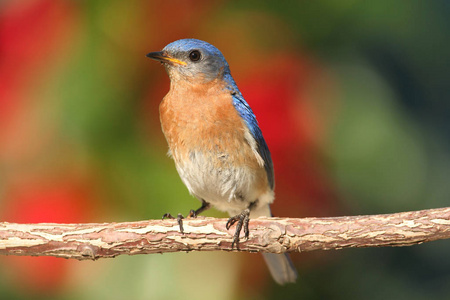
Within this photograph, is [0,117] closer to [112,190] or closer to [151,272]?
[112,190]

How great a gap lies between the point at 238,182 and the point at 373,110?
1135 mm

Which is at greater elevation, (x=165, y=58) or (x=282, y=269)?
(x=165, y=58)

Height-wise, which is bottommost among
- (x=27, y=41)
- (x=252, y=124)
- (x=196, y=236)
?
(x=196, y=236)

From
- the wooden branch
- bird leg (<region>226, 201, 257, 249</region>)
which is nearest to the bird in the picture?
bird leg (<region>226, 201, 257, 249</region>)

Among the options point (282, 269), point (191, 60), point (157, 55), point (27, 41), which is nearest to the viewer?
point (157, 55)

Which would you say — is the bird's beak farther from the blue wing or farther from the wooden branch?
the wooden branch

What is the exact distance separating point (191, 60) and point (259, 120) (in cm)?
69

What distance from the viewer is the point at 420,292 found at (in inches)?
150

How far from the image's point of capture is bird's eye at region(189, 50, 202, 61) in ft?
9.95

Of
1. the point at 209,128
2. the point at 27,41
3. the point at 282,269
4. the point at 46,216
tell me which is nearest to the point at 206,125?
the point at 209,128

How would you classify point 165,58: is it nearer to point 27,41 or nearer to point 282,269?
point 27,41

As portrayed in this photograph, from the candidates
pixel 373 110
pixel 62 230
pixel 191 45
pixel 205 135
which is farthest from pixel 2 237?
pixel 373 110

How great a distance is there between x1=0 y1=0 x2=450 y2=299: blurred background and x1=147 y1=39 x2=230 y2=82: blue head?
0.54 metres

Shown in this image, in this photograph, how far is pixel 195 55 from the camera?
305cm
